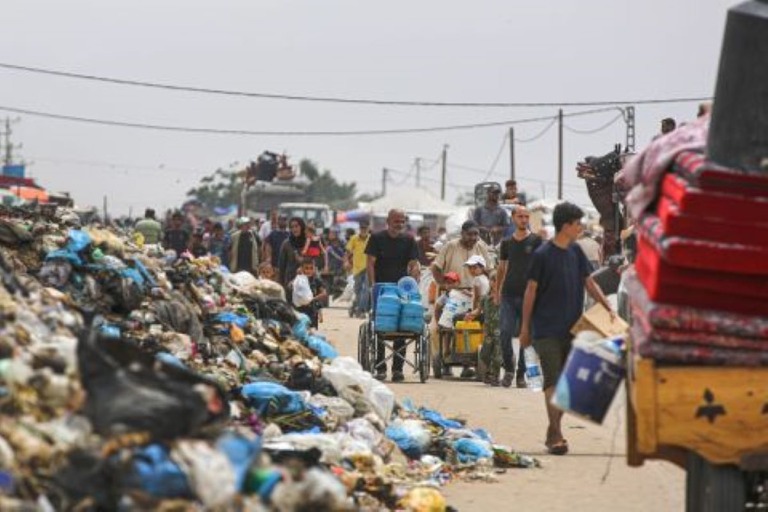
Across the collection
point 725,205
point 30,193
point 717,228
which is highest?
point 725,205

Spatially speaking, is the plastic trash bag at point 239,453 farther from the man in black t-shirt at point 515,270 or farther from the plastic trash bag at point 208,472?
the man in black t-shirt at point 515,270

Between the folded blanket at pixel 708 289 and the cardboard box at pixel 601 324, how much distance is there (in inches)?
72.0

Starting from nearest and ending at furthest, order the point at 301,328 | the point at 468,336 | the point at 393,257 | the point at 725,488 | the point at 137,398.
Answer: the point at 137,398 < the point at 725,488 < the point at 301,328 < the point at 393,257 < the point at 468,336

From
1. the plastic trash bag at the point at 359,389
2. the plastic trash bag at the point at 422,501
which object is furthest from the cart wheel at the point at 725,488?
the plastic trash bag at the point at 359,389

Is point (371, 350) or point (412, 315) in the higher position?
point (412, 315)

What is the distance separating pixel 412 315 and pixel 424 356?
56 cm

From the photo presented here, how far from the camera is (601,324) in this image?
1096cm

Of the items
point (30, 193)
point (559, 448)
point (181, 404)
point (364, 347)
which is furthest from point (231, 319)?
point (30, 193)

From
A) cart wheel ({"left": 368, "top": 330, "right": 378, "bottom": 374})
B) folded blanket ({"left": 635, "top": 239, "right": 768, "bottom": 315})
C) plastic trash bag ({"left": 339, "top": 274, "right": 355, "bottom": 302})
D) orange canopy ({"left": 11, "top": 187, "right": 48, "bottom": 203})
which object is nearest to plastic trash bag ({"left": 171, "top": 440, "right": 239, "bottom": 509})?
folded blanket ({"left": 635, "top": 239, "right": 768, "bottom": 315})

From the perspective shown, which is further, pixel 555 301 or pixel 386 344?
pixel 386 344

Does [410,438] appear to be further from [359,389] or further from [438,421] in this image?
[438,421]

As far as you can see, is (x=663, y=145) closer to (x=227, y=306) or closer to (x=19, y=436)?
(x=19, y=436)

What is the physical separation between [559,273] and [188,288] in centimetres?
440

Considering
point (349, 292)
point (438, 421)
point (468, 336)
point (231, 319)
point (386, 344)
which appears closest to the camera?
point (438, 421)
